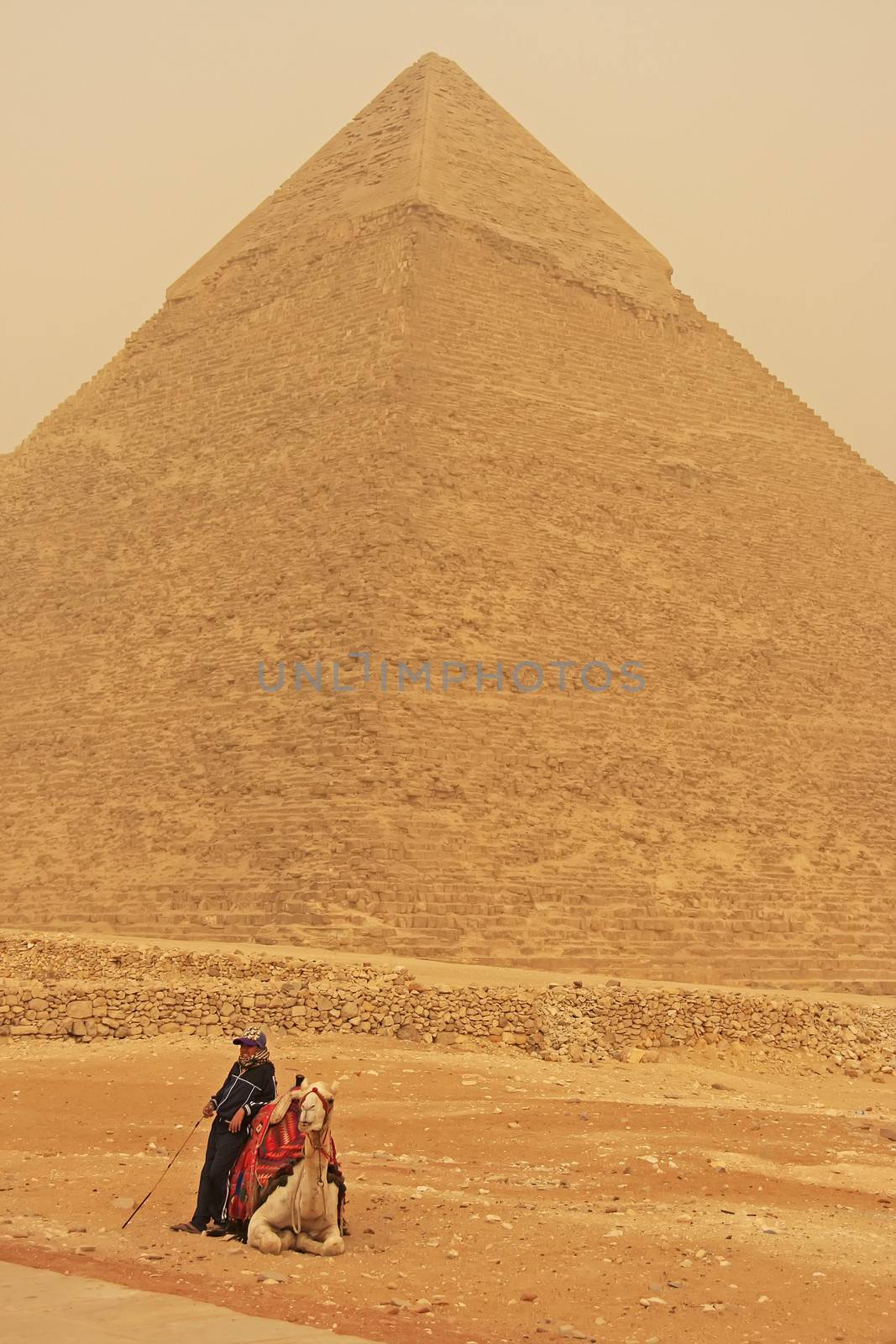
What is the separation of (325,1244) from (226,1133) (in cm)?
79

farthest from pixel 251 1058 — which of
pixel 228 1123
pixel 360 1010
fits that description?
pixel 360 1010

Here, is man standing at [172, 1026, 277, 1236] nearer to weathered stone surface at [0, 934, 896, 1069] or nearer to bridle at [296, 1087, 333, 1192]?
bridle at [296, 1087, 333, 1192]

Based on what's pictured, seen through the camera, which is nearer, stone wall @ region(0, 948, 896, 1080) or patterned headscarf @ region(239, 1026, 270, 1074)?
patterned headscarf @ region(239, 1026, 270, 1074)

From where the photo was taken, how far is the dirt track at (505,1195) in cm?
525

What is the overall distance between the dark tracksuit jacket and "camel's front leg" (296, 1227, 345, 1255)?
45cm

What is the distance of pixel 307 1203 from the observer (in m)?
6.00

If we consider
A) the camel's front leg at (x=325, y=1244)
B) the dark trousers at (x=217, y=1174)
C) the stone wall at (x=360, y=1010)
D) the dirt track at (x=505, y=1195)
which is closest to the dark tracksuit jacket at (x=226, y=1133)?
the dark trousers at (x=217, y=1174)

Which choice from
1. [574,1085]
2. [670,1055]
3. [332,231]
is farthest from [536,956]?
[332,231]

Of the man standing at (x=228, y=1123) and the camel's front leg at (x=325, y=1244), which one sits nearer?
the camel's front leg at (x=325, y=1244)

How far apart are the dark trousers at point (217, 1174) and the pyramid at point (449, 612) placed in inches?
279

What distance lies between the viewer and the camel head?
238 inches

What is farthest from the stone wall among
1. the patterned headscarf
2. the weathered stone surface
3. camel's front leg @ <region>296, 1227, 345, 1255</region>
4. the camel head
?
camel's front leg @ <region>296, 1227, 345, 1255</region>

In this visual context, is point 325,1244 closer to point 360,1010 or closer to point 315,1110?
point 315,1110

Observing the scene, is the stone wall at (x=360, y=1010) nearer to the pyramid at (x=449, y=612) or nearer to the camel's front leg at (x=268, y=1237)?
the pyramid at (x=449, y=612)
